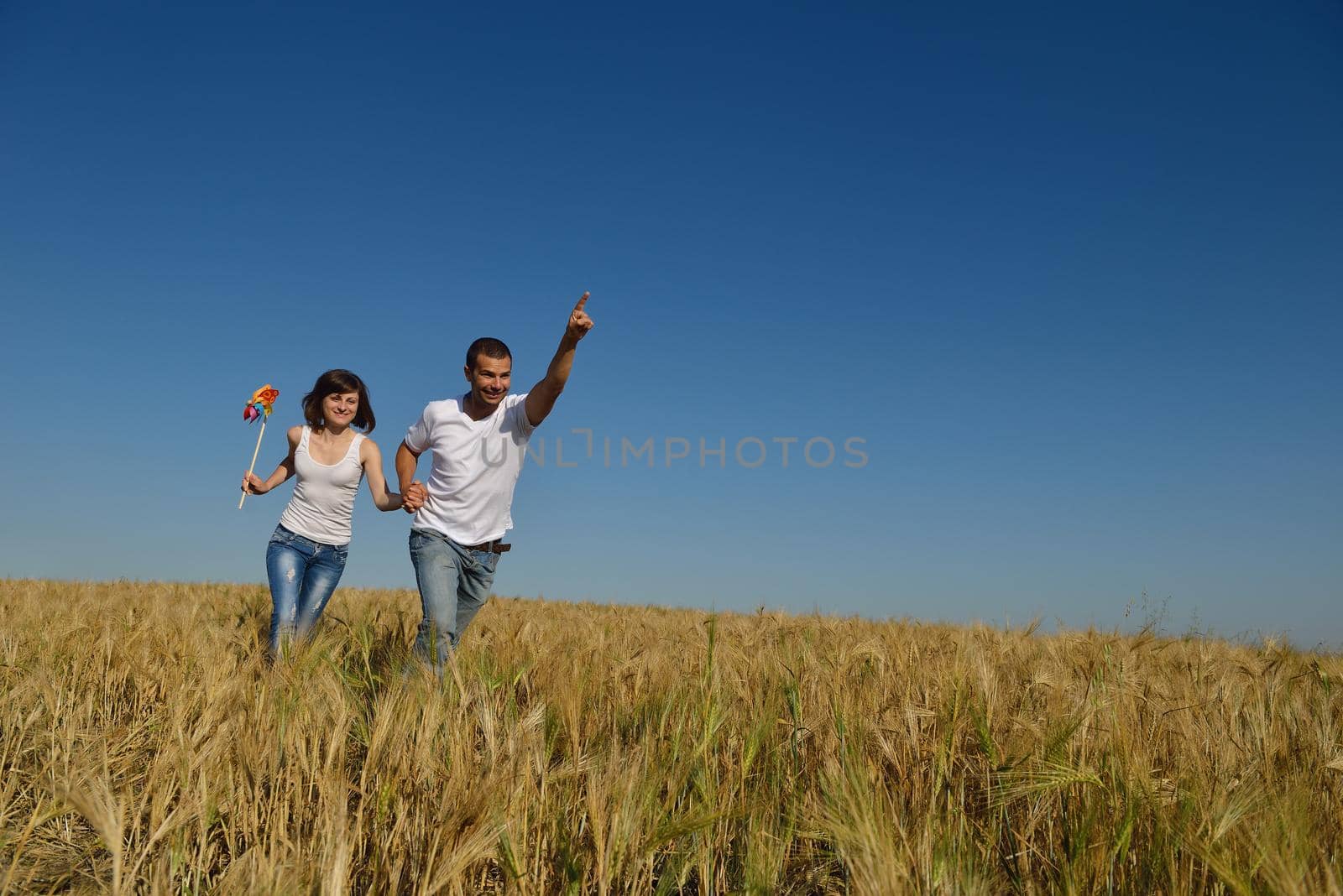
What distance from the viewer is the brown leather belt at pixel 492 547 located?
443 centimetres

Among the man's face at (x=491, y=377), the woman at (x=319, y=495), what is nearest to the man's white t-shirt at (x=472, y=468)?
the man's face at (x=491, y=377)

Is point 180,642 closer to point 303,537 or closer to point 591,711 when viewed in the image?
point 303,537

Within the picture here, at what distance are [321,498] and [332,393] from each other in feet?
2.35

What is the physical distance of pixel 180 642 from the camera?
414 centimetres

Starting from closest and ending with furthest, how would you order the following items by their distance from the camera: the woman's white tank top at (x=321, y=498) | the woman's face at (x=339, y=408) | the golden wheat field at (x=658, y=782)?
the golden wheat field at (x=658, y=782), the woman's white tank top at (x=321, y=498), the woman's face at (x=339, y=408)

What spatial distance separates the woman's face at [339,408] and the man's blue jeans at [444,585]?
4.40ft

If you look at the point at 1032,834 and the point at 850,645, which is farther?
the point at 850,645

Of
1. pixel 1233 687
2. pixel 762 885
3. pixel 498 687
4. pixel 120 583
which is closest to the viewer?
pixel 762 885

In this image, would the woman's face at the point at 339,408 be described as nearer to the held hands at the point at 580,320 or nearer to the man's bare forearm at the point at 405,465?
the man's bare forearm at the point at 405,465

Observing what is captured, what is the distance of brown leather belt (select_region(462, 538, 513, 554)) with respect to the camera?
443 centimetres

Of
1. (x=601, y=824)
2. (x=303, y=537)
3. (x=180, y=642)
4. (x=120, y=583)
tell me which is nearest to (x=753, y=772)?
(x=601, y=824)

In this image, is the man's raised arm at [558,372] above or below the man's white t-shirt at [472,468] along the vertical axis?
above

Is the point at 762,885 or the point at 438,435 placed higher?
the point at 438,435

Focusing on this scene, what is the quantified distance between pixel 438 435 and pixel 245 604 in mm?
3494
